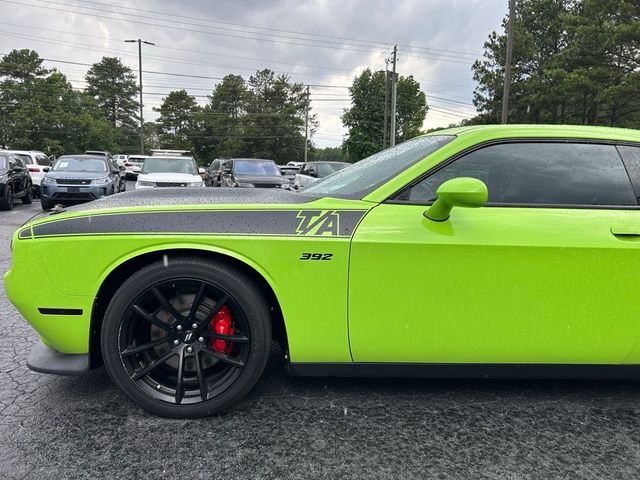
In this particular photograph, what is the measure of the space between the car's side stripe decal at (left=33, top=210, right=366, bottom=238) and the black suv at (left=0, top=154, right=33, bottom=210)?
11.5m

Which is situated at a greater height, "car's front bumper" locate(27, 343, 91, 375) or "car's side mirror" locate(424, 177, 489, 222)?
"car's side mirror" locate(424, 177, 489, 222)

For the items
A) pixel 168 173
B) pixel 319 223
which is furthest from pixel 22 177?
pixel 319 223

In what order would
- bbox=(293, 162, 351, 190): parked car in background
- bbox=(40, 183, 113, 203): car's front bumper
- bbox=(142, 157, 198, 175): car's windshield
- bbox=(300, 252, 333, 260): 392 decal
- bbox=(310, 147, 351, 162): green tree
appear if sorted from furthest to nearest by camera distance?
bbox=(310, 147, 351, 162): green tree → bbox=(293, 162, 351, 190): parked car in background → bbox=(142, 157, 198, 175): car's windshield → bbox=(40, 183, 113, 203): car's front bumper → bbox=(300, 252, 333, 260): 392 decal

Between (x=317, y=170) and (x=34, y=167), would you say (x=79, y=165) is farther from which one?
(x=317, y=170)

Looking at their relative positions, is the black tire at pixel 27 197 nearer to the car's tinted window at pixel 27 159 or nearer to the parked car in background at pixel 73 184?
the parked car in background at pixel 73 184

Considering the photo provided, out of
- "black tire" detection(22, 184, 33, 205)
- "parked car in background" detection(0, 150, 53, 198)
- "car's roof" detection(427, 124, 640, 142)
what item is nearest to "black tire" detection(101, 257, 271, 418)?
"car's roof" detection(427, 124, 640, 142)

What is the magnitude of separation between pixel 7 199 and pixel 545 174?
13247mm

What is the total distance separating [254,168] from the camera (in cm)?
1354

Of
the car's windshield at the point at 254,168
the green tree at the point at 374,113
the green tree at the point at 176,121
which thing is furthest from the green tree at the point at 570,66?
the green tree at the point at 176,121

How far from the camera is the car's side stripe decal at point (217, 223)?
7.14 feet

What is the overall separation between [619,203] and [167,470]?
2.55 m

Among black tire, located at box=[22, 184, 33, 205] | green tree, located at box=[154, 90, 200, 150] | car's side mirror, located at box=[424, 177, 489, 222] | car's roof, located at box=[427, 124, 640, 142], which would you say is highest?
green tree, located at box=[154, 90, 200, 150]

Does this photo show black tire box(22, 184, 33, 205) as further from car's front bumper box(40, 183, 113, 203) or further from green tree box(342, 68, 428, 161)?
green tree box(342, 68, 428, 161)

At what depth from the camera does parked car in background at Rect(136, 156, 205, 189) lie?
11.5m
